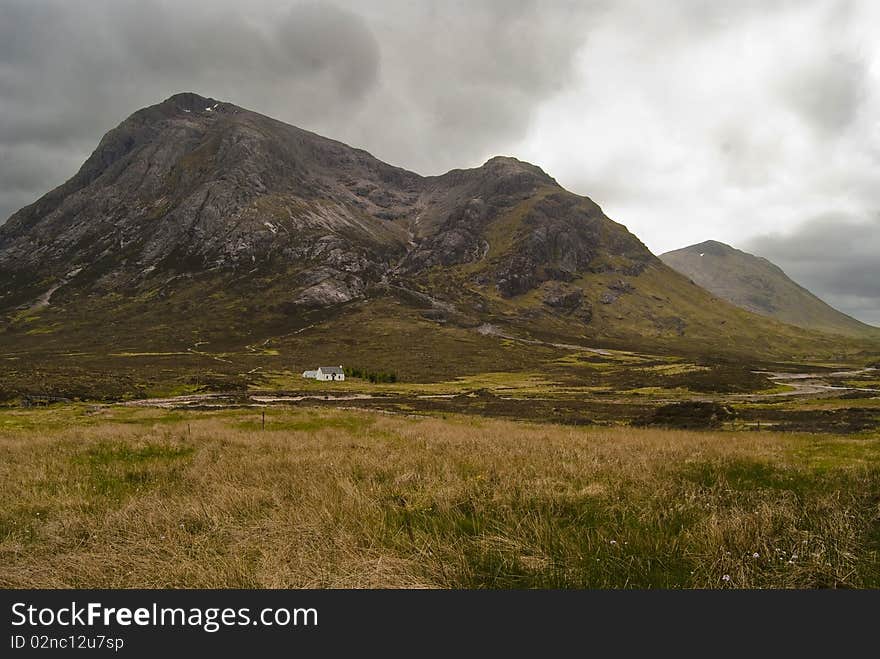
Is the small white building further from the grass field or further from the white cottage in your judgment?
the grass field

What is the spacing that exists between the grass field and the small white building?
9133cm

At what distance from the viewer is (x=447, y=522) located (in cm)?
705

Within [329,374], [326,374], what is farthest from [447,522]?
[329,374]

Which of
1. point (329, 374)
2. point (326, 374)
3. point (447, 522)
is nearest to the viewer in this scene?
point (447, 522)

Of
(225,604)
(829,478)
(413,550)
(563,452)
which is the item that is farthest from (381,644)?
(829,478)

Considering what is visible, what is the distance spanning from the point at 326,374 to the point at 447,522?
10047cm

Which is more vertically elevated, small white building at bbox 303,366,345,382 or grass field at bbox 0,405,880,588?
grass field at bbox 0,405,880,588

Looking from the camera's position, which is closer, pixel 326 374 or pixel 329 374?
pixel 326 374

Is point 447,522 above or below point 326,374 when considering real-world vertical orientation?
above

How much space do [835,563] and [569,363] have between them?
149m

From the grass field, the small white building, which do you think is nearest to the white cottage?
the small white building

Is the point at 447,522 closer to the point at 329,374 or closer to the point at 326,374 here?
the point at 326,374

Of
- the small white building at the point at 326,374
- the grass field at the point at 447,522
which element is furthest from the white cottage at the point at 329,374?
the grass field at the point at 447,522

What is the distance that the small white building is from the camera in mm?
102938
